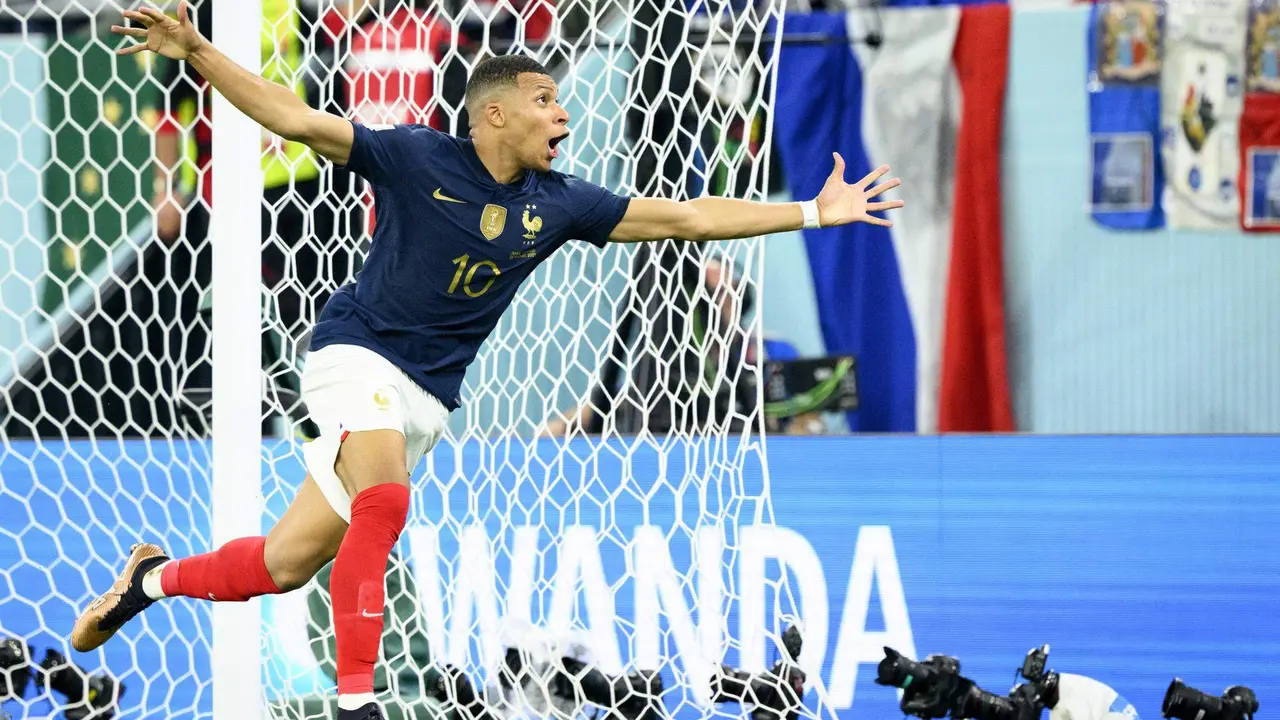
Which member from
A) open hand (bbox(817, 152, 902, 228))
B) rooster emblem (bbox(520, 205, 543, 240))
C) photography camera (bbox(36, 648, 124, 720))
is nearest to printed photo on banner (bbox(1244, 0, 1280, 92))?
open hand (bbox(817, 152, 902, 228))

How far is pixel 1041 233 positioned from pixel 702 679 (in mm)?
1974

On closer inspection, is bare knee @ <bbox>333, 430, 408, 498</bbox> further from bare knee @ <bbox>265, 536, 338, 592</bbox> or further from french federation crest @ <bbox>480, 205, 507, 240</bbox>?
french federation crest @ <bbox>480, 205, 507, 240</bbox>

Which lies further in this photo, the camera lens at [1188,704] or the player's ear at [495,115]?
the camera lens at [1188,704]

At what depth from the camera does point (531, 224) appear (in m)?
3.41

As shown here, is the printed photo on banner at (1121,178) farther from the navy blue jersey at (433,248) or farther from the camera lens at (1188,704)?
the navy blue jersey at (433,248)

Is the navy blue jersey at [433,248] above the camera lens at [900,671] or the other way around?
above

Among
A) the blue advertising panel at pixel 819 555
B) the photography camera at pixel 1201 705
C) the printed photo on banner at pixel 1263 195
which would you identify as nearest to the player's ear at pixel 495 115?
the blue advertising panel at pixel 819 555

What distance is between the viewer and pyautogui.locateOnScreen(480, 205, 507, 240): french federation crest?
337cm

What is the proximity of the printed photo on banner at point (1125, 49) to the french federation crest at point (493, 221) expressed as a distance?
2745 mm

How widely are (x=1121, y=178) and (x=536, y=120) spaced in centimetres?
267

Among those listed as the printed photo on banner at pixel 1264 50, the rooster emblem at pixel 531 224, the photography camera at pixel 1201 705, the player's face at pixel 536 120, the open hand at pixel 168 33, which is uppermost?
the printed photo on banner at pixel 1264 50

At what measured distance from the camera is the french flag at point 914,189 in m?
5.34

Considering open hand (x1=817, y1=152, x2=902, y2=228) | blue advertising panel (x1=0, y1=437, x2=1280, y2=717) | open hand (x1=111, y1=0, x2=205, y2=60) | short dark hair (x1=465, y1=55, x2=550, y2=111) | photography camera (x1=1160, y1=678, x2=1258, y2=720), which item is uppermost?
open hand (x1=111, y1=0, x2=205, y2=60)

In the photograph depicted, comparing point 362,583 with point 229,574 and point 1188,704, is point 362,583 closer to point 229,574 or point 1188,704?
point 229,574
